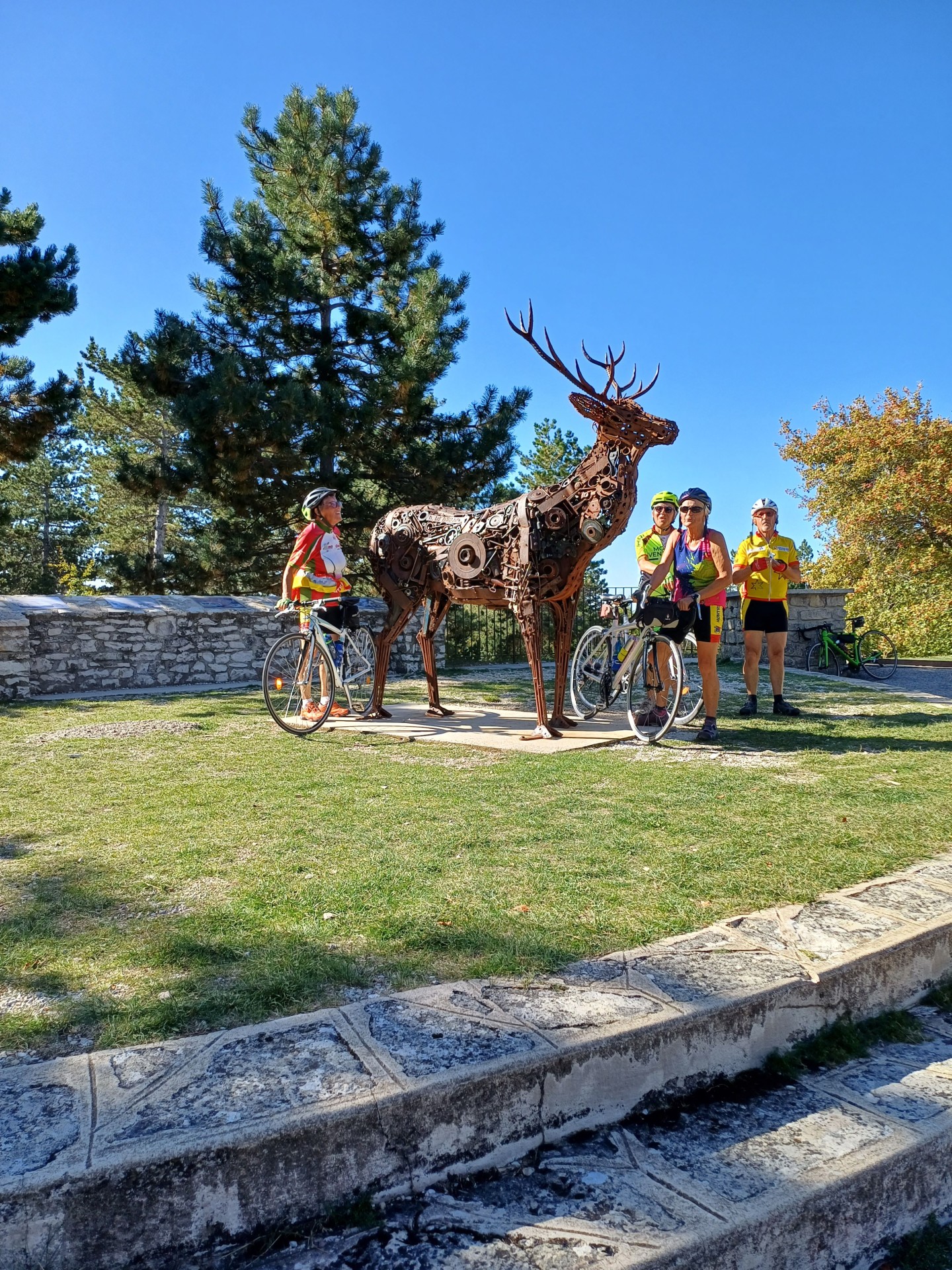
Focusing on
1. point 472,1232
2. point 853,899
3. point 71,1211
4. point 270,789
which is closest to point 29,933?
point 71,1211

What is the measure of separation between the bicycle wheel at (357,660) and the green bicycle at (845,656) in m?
8.91

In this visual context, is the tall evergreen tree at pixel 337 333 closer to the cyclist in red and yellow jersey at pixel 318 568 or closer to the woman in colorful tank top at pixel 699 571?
the cyclist in red and yellow jersey at pixel 318 568

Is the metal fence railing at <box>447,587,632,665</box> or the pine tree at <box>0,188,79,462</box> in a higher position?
the pine tree at <box>0,188,79,462</box>

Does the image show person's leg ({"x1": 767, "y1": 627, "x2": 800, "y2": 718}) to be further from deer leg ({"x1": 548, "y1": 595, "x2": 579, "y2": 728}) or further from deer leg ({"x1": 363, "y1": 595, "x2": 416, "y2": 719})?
deer leg ({"x1": 363, "y1": 595, "x2": 416, "y2": 719})

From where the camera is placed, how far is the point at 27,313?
10.9m

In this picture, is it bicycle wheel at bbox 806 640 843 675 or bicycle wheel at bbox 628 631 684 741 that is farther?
bicycle wheel at bbox 806 640 843 675

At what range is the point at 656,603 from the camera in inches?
262

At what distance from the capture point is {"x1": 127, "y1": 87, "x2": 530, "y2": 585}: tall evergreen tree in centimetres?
1494

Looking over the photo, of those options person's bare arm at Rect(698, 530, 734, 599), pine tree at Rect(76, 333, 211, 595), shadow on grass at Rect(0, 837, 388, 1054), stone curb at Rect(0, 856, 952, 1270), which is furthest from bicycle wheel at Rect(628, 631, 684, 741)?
pine tree at Rect(76, 333, 211, 595)

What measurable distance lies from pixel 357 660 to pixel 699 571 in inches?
134

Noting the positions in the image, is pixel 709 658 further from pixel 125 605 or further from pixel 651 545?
pixel 125 605

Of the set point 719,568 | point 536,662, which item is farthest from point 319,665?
point 719,568

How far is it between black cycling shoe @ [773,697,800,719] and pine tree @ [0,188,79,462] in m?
10.4

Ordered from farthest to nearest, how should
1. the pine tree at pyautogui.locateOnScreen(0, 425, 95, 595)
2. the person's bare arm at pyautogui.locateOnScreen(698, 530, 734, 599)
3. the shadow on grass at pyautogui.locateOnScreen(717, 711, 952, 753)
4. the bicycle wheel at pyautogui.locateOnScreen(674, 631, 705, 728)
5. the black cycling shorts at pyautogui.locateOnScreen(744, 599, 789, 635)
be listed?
the pine tree at pyautogui.locateOnScreen(0, 425, 95, 595) → the black cycling shorts at pyautogui.locateOnScreen(744, 599, 789, 635) → the bicycle wheel at pyautogui.locateOnScreen(674, 631, 705, 728) → the person's bare arm at pyautogui.locateOnScreen(698, 530, 734, 599) → the shadow on grass at pyautogui.locateOnScreen(717, 711, 952, 753)
